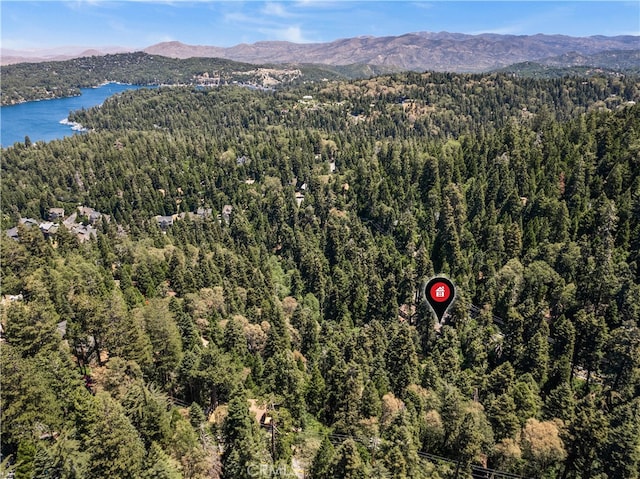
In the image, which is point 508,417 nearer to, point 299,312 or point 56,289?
point 299,312

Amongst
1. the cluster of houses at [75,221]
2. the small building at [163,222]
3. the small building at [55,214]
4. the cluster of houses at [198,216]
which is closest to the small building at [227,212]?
the cluster of houses at [198,216]

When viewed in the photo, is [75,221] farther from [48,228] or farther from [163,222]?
[163,222]

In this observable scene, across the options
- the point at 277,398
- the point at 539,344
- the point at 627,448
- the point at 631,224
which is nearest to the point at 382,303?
the point at 539,344

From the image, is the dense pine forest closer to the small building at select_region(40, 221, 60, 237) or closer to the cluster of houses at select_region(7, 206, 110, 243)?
the cluster of houses at select_region(7, 206, 110, 243)

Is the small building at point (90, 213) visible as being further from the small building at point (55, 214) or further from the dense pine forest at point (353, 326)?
the small building at point (55, 214)

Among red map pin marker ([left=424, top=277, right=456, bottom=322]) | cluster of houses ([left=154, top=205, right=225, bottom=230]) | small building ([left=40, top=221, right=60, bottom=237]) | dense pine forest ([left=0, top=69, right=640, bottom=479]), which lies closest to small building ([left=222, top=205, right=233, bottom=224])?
cluster of houses ([left=154, top=205, right=225, bottom=230])

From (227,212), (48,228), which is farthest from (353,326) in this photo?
(48,228)
